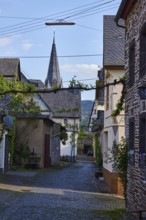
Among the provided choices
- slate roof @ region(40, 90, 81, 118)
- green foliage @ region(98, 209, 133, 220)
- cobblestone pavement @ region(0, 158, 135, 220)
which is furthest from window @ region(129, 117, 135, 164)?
slate roof @ region(40, 90, 81, 118)

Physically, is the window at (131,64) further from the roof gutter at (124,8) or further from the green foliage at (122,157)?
the green foliage at (122,157)

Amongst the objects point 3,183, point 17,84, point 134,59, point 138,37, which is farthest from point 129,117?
point 17,84

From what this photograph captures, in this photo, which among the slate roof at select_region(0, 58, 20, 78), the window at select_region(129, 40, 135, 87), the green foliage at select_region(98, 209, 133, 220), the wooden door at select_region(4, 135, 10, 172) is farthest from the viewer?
the slate roof at select_region(0, 58, 20, 78)

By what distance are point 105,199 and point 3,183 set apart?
6190mm

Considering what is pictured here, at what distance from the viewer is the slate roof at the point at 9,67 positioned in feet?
133

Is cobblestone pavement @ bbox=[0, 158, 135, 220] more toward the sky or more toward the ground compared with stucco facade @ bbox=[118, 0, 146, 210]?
more toward the ground

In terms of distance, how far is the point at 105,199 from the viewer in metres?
18.4

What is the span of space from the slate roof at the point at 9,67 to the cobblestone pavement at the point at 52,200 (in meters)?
17.3

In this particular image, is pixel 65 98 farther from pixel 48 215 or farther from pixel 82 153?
pixel 48 215

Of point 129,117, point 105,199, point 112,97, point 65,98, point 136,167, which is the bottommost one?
point 105,199

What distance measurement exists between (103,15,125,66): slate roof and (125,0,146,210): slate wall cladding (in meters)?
6.37

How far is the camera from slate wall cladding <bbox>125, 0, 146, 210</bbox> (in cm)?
1234

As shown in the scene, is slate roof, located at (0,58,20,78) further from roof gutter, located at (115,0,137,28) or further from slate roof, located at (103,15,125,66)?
roof gutter, located at (115,0,137,28)

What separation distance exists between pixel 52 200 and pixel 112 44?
8843 millimetres
